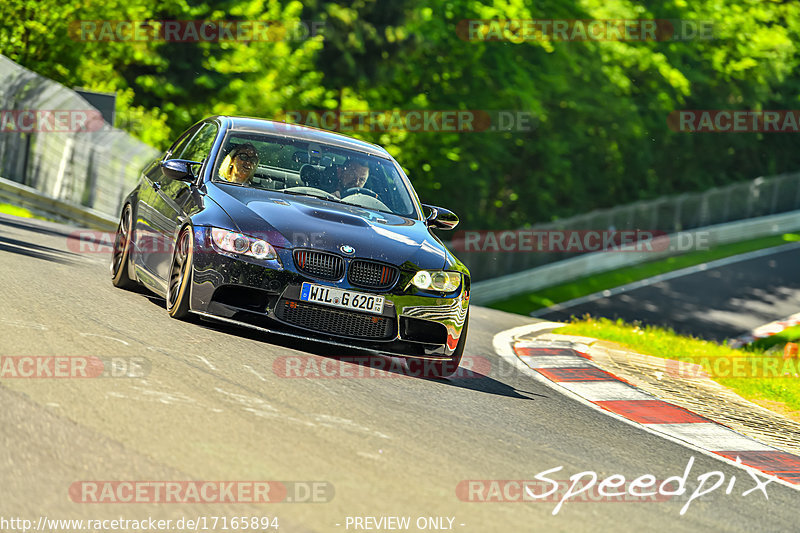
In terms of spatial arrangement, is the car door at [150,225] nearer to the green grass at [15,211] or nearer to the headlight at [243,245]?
the headlight at [243,245]

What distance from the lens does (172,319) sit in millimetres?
8047

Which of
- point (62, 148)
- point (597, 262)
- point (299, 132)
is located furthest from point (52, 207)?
point (597, 262)

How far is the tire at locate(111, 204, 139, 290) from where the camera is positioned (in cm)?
945

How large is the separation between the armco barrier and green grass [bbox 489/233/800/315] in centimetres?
22

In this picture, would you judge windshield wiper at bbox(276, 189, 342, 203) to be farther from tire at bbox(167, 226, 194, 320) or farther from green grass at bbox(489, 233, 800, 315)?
green grass at bbox(489, 233, 800, 315)

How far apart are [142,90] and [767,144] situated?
92.6ft

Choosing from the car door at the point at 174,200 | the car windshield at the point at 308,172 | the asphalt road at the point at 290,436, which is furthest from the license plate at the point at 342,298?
the car windshield at the point at 308,172

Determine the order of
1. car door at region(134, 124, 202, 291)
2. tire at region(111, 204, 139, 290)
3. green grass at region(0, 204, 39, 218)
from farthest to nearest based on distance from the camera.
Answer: green grass at region(0, 204, 39, 218), tire at region(111, 204, 139, 290), car door at region(134, 124, 202, 291)

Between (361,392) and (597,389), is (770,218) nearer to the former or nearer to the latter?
(597,389)

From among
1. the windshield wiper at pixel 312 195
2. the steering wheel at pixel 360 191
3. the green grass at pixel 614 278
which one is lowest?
the green grass at pixel 614 278

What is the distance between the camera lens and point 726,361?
13.5 metres

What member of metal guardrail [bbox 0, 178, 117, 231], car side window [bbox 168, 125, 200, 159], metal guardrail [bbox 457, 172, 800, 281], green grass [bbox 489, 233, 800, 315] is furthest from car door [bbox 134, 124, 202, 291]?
metal guardrail [bbox 457, 172, 800, 281]

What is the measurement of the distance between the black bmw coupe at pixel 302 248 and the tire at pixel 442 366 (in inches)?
0.5

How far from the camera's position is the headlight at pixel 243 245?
7.38m
